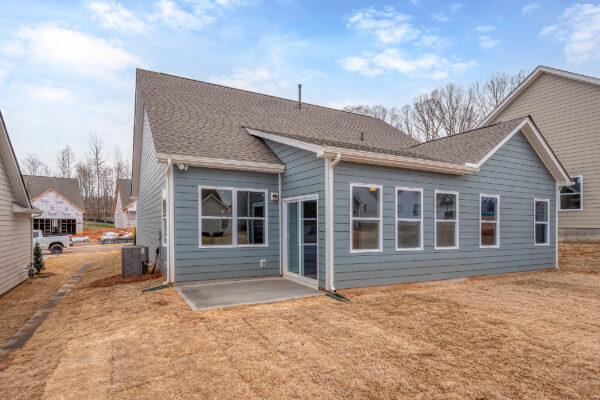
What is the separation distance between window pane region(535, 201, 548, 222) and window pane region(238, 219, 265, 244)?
8019 millimetres

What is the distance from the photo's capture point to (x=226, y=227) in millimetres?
7727

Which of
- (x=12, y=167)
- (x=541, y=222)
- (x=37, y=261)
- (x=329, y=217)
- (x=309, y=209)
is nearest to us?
(x=329, y=217)

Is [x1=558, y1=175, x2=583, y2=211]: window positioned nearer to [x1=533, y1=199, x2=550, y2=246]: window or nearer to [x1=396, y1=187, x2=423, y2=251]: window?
[x1=533, y1=199, x2=550, y2=246]: window

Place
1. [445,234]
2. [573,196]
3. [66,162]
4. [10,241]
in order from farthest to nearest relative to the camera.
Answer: [66,162], [573,196], [10,241], [445,234]

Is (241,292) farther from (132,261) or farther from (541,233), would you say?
(541,233)

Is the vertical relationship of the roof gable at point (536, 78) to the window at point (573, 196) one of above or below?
above

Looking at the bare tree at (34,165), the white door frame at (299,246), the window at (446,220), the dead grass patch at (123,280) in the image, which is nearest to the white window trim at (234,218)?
the white door frame at (299,246)

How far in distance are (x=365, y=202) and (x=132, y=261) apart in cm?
637

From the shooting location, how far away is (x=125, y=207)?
3272 cm

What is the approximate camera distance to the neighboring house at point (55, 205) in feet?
91.3

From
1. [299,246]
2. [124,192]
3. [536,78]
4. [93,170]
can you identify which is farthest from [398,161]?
[93,170]

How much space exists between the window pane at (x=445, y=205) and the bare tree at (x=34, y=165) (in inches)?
1992

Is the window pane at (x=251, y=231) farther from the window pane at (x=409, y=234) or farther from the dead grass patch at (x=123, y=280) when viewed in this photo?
the window pane at (x=409, y=234)

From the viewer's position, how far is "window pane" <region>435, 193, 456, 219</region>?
7.86 m
